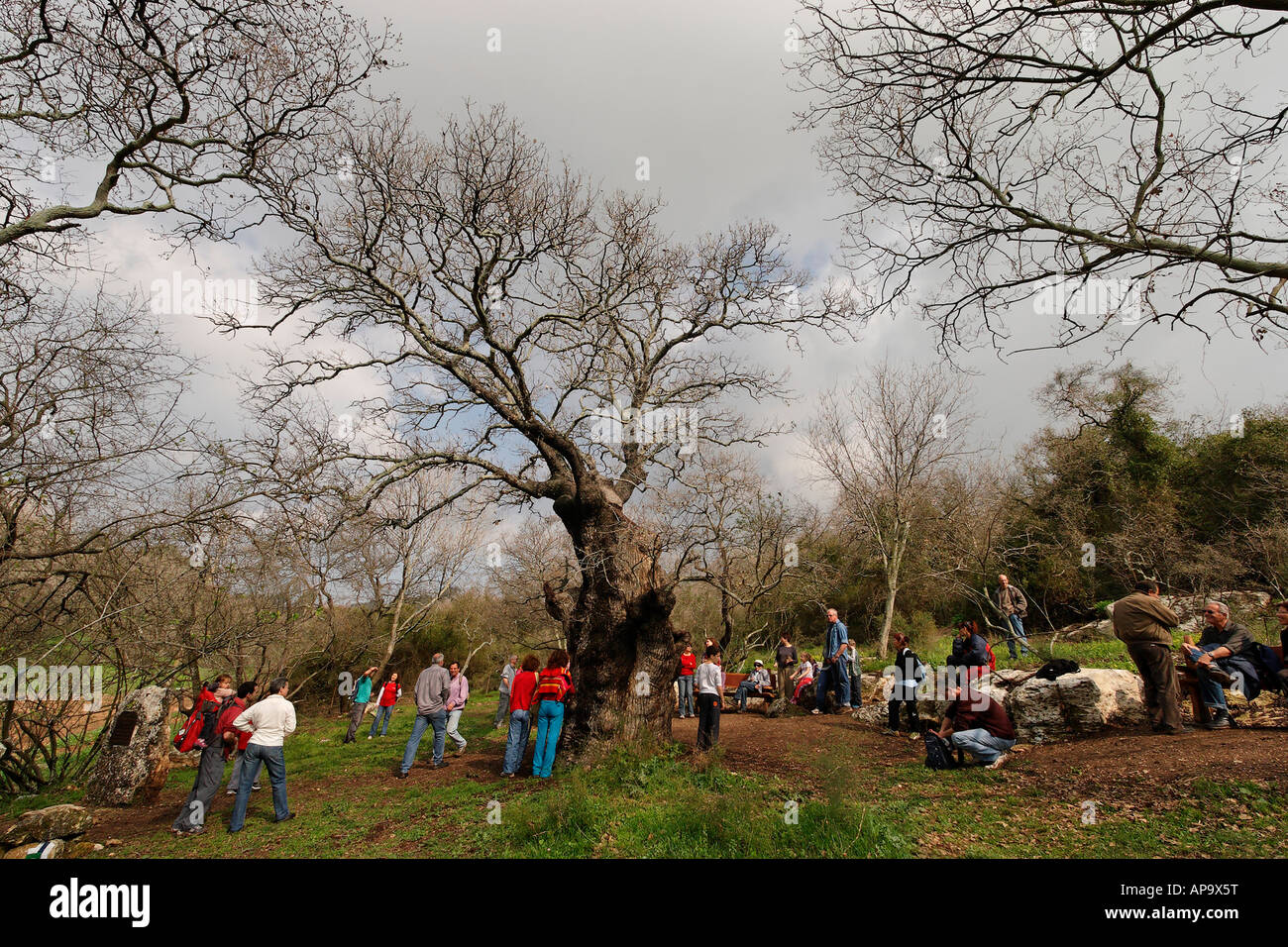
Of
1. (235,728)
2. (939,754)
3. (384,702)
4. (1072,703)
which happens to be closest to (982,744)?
(939,754)

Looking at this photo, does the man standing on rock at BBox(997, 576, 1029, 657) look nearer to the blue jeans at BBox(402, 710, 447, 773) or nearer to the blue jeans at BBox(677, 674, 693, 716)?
the blue jeans at BBox(677, 674, 693, 716)

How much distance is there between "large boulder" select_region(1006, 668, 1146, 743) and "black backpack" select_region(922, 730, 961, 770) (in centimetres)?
145

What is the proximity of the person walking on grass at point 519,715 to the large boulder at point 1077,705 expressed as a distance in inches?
285

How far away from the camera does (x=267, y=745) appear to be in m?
8.19

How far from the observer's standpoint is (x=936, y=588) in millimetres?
23453

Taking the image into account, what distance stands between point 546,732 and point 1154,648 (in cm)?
826

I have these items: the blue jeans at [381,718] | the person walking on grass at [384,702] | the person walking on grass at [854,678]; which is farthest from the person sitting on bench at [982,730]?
the blue jeans at [381,718]

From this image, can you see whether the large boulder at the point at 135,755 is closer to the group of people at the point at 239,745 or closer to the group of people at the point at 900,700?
the group of people at the point at 900,700

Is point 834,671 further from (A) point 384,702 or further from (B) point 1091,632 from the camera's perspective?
(A) point 384,702

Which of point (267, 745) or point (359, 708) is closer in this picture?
point (267, 745)

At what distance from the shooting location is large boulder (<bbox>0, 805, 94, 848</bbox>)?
6.84m

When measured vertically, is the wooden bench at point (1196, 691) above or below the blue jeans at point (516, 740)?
above

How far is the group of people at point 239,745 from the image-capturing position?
26.6 ft

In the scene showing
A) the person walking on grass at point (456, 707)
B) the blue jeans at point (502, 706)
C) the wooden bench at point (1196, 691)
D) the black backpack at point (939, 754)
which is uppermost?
the wooden bench at point (1196, 691)
